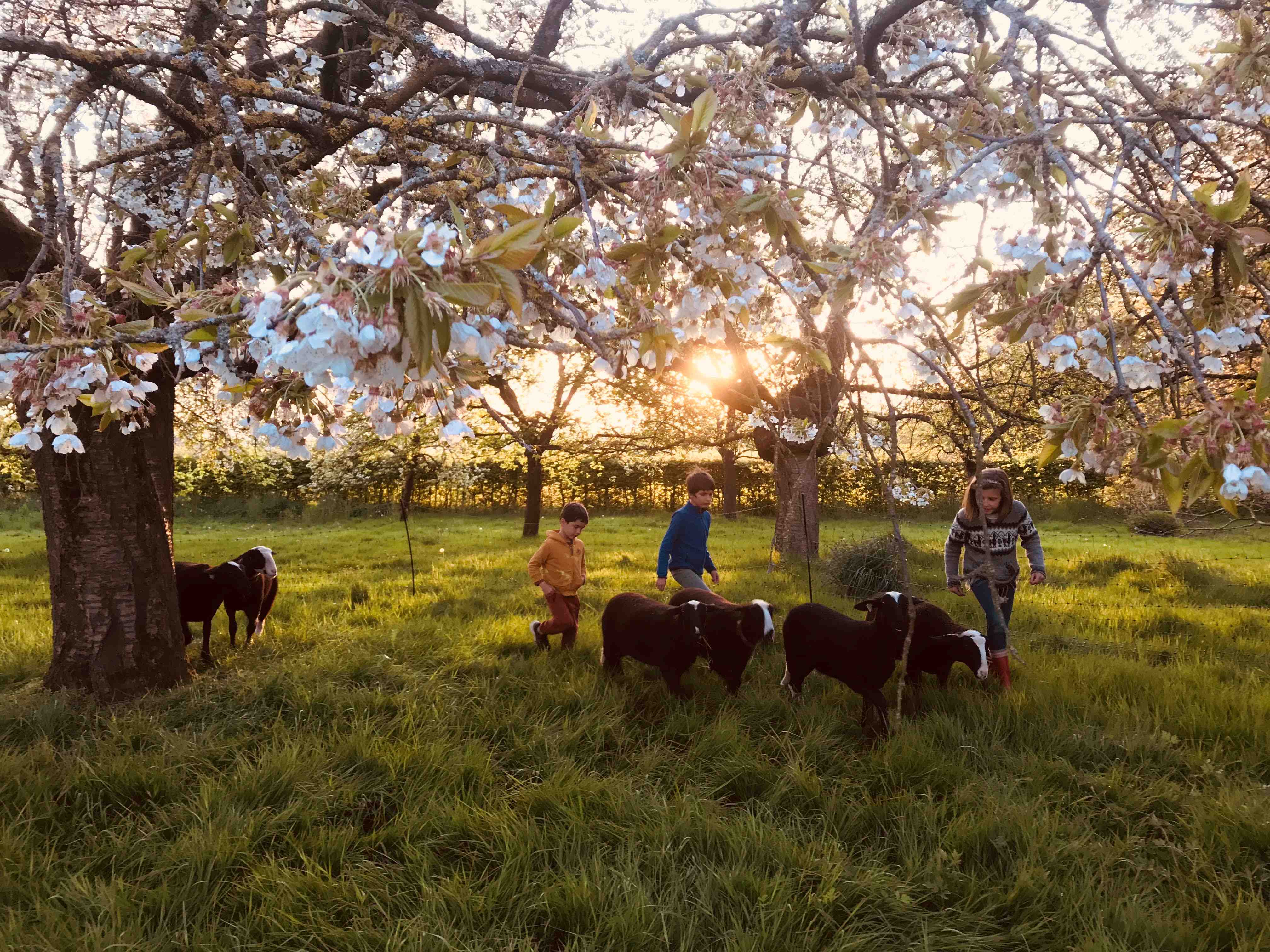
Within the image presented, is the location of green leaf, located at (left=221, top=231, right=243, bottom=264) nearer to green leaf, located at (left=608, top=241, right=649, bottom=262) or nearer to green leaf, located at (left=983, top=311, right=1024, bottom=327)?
green leaf, located at (left=608, top=241, right=649, bottom=262)

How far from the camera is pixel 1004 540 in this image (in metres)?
5.03

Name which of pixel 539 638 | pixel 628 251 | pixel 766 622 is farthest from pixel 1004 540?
pixel 628 251

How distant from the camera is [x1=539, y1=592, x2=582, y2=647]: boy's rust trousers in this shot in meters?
5.58

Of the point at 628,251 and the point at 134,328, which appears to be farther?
the point at 628,251

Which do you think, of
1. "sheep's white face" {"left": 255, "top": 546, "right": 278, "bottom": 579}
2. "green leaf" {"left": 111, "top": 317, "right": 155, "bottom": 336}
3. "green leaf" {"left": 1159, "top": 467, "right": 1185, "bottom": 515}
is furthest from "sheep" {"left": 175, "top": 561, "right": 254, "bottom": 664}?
"green leaf" {"left": 1159, "top": 467, "right": 1185, "bottom": 515}

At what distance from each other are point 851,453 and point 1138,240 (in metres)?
4.73

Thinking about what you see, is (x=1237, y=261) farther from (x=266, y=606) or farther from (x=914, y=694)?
(x=266, y=606)

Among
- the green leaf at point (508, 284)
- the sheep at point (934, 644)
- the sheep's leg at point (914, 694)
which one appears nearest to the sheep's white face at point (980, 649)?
the sheep at point (934, 644)

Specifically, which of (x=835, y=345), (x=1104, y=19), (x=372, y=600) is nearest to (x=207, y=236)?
(x=835, y=345)

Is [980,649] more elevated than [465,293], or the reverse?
[465,293]

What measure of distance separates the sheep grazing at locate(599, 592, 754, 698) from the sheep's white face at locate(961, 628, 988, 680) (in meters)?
1.40

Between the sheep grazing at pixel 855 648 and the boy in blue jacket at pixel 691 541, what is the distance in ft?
4.56

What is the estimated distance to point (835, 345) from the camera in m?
2.81

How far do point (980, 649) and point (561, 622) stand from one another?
3.14 m
